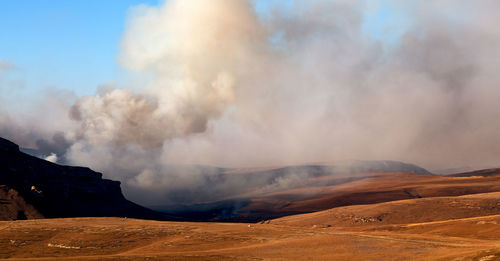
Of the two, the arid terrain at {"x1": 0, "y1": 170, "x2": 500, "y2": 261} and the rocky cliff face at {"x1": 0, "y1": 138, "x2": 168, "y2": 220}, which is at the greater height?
the rocky cliff face at {"x1": 0, "y1": 138, "x2": 168, "y2": 220}

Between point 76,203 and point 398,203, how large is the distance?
12828 cm

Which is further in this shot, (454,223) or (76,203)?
(76,203)

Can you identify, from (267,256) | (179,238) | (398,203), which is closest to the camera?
(267,256)

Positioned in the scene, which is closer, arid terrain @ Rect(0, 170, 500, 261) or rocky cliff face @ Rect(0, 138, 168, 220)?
arid terrain @ Rect(0, 170, 500, 261)

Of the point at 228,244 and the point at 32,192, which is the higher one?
the point at 32,192

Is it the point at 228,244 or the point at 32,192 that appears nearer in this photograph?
the point at 228,244

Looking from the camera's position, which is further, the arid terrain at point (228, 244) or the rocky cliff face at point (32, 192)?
the rocky cliff face at point (32, 192)

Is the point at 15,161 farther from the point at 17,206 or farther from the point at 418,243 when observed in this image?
the point at 418,243

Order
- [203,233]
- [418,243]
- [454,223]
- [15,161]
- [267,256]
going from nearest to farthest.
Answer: [267,256] < [418,243] < [203,233] < [454,223] < [15,161]

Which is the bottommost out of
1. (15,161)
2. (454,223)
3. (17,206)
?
(454,223)

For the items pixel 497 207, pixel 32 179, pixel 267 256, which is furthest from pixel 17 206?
pixel 497 207

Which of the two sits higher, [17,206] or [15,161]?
[15,161]

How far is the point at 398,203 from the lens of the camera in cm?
16725

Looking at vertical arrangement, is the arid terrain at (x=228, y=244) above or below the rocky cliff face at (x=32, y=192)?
below
